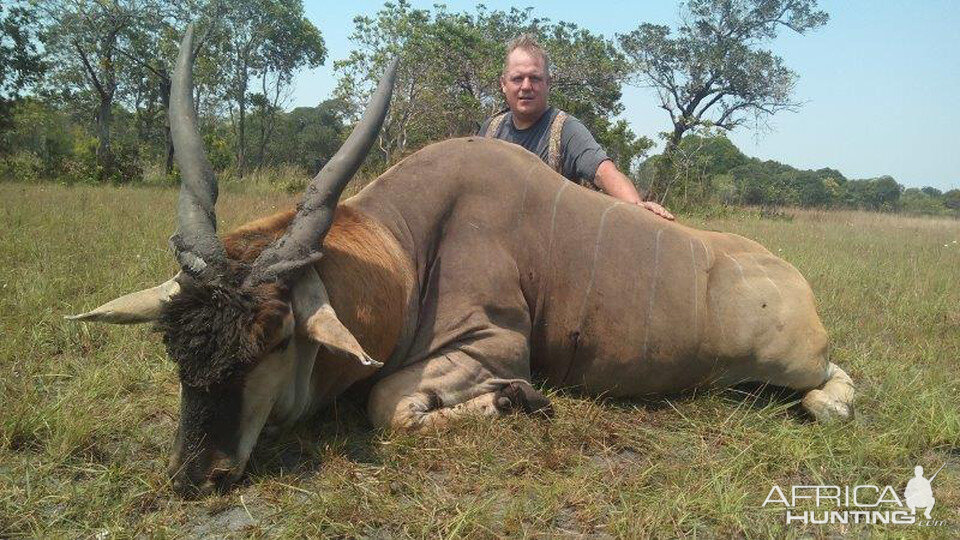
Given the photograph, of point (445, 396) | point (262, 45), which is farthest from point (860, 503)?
point (262, 45)

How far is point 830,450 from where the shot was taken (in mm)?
3096

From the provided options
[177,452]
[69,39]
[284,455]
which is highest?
[69,39]

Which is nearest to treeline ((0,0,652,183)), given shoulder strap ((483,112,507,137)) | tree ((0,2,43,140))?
tree ((0,2,43,140))

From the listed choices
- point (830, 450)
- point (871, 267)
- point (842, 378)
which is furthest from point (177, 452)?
point (871, 267)

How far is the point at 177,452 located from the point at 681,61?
31.5 metres

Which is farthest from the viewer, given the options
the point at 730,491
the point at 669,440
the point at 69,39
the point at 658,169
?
the point at 69,39

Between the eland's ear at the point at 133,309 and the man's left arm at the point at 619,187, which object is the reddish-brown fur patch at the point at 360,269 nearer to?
the eland's ear at the point at 133,309

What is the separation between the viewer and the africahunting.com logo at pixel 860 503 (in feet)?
8.41

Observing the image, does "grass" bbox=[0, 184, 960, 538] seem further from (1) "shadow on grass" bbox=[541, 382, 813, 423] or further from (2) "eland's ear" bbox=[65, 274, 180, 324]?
(2) "eland's ear" bbox=[65, 274, 180, 324]

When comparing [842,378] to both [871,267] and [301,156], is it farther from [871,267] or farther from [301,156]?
[301,156]

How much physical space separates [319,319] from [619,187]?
2.50 metres

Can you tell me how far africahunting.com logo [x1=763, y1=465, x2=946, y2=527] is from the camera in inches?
101

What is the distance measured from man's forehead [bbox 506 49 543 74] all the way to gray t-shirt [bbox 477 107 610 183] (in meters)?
0.37

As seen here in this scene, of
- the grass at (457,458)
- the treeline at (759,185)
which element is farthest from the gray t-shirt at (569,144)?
the treeline at (759,185)
